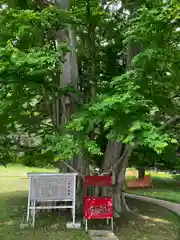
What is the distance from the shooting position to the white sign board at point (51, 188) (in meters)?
7.26

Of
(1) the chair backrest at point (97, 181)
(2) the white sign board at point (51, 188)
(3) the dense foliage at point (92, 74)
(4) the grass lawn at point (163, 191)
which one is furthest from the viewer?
(4) the grass lawn at point (163, 191)

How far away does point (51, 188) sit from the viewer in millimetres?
7336

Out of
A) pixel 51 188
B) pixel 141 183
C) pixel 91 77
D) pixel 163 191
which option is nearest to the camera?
pixel 51 188

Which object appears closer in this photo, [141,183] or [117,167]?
[117,167]

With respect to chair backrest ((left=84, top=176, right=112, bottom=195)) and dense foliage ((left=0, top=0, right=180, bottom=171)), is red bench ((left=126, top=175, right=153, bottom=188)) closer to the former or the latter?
dense foliage ((left=0, top=0, right=180, bottom=171))

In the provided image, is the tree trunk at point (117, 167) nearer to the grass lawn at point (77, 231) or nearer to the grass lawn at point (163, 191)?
the grass lawn at point (77, 231)

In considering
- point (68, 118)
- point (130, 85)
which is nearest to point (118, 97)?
point (130, 85)

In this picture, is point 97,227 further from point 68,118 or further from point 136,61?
point 136,61

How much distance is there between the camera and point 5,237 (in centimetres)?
652

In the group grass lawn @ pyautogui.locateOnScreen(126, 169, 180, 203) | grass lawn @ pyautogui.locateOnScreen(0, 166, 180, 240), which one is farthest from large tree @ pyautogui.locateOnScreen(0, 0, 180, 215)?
grass lawn @ pyautogui.locateOnScreen(126, 169, 180, 203)

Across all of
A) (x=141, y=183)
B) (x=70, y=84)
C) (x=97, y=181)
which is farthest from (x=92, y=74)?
(x=141, y=183)

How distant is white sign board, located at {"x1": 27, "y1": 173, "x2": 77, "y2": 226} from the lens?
726cm

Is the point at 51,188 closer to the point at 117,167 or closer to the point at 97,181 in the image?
the point at 97,181

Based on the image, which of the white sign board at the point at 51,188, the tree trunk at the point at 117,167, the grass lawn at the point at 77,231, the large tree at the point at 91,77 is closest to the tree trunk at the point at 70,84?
the large tree at the point at 91,77
